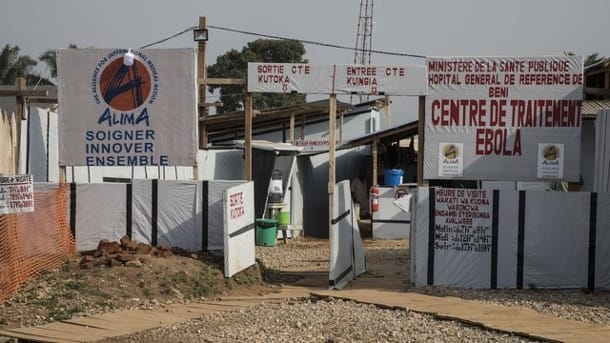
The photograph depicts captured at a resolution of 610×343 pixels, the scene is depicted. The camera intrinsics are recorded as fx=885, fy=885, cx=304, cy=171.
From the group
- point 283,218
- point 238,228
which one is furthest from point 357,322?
point 283,218

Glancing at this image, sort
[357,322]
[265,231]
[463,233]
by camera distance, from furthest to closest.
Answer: [265,231] → [463,233] → [357,322]

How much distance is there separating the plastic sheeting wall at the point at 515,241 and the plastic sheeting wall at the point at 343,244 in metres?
1.25

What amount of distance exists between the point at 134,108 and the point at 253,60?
170 feet

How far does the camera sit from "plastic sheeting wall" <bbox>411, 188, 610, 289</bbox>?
13680 mm

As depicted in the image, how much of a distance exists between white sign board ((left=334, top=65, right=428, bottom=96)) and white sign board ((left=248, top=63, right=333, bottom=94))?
0.65ft

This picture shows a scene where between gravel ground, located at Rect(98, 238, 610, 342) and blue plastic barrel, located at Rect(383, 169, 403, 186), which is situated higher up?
blue plastic barrel, located at Rect(383, 169, 403, 186)

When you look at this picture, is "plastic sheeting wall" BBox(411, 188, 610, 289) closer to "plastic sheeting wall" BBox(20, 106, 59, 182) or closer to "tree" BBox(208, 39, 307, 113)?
"plastic sheeting wall" BBox(20, 106, 59, 182)

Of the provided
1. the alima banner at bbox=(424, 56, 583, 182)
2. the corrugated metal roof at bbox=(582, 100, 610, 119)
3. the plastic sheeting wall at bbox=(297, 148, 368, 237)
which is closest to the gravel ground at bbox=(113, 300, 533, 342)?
the alima banner at bbox=(424, 56, 583, 182)

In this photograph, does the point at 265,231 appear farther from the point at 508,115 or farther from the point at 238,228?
the point at 508,115

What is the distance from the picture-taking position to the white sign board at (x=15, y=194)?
1148cm

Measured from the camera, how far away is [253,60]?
66.1 metres

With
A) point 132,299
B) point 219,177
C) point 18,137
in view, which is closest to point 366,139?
point 219,177

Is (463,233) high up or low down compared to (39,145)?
down

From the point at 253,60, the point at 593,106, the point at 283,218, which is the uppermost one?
the point at 253,60
